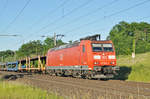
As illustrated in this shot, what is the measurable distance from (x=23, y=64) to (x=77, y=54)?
2626 centimetres

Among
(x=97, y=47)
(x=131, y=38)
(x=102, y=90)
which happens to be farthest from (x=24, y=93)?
(x=131, y=38)

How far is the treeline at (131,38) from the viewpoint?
62.0 meters

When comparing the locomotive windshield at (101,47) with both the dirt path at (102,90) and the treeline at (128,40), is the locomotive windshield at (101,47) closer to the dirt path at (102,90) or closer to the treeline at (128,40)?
the dirt path at (102,90)

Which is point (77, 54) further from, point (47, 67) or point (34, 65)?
point (34, 65)

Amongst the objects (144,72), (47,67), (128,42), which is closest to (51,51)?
(47,67)

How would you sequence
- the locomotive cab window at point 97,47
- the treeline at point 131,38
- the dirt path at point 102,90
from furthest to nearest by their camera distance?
the treeline at point 131,38
the locomotive cab window at point 97,47
the dirt path at point 102,90

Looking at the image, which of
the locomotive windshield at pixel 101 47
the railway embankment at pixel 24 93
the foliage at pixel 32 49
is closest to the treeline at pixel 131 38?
the foliage at pixel 32 49

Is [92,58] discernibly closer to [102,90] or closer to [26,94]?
[102,90]

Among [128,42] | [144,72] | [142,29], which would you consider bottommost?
[144,72]

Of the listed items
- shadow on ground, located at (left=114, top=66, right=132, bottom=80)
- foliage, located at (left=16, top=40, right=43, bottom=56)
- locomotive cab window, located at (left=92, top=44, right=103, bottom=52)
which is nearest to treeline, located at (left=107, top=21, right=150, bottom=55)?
foliage, located at (left=16, top=40, right=43, bottom=56)

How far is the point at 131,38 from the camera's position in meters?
69.2

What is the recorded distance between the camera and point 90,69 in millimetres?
20797

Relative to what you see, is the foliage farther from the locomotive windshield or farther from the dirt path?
the dirt path

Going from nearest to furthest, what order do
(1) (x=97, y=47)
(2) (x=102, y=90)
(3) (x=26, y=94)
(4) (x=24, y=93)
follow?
(3) (x=26, y=94) → (4) (x=24, y=93) → (2) (x=102, y=90) → (1) (x=97, y=47)
